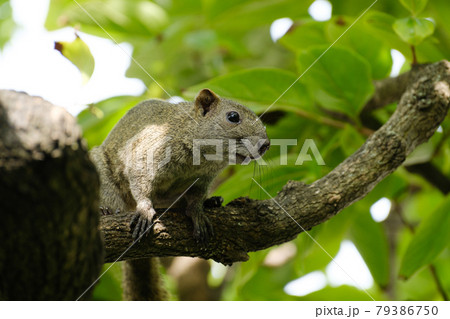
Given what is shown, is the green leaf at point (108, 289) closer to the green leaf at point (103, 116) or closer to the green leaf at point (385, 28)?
the green leaf at point (103, 116)

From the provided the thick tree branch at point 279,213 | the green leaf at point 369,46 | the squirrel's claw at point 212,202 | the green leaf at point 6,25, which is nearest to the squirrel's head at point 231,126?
the squirrel's claw at point 212,202

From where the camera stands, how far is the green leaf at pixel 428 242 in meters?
2.48

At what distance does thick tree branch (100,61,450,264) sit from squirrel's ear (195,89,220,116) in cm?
68

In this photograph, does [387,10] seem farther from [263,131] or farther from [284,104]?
[263,131]

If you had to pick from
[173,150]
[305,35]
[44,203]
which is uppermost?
[305,35]

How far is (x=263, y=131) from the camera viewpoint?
2527mm

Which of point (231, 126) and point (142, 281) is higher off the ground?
point (231, 126)

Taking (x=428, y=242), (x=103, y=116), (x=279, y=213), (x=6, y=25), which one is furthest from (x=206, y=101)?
(x=6, y=25)

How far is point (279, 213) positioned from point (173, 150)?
0.69m

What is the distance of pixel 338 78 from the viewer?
2.74 meters

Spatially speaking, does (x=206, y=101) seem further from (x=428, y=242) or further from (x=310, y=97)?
(x=428, y=242)

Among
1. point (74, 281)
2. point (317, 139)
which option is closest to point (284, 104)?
point (317, 139)

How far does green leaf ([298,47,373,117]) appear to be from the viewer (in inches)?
105

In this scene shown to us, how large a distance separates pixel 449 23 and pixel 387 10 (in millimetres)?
647
